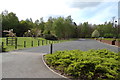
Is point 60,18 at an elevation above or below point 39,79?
above

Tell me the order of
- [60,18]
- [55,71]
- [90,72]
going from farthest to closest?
[60,18] < [55,71] < [90,72]

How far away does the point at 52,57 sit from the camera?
20.2 feet

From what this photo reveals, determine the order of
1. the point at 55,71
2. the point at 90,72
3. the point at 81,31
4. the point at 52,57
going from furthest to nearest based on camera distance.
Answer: the point at 81,31
the point at 52,57
the point at 55,71
the point at 90,72

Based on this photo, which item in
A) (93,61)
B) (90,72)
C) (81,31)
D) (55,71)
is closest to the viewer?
(90,72)

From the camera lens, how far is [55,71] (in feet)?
17.3

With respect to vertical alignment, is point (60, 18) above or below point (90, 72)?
above

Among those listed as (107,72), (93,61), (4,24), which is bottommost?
(107,72)

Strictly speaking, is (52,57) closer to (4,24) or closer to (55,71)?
(55,71)

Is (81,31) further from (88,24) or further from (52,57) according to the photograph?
(52,57)

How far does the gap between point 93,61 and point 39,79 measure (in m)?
1.83

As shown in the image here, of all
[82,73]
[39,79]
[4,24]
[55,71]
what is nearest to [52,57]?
[55,71]

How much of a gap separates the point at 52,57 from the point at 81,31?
220 ft

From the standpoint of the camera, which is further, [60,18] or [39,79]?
[60,18]

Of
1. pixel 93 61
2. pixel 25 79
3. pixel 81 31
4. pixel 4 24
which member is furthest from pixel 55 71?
pixel 81 31
